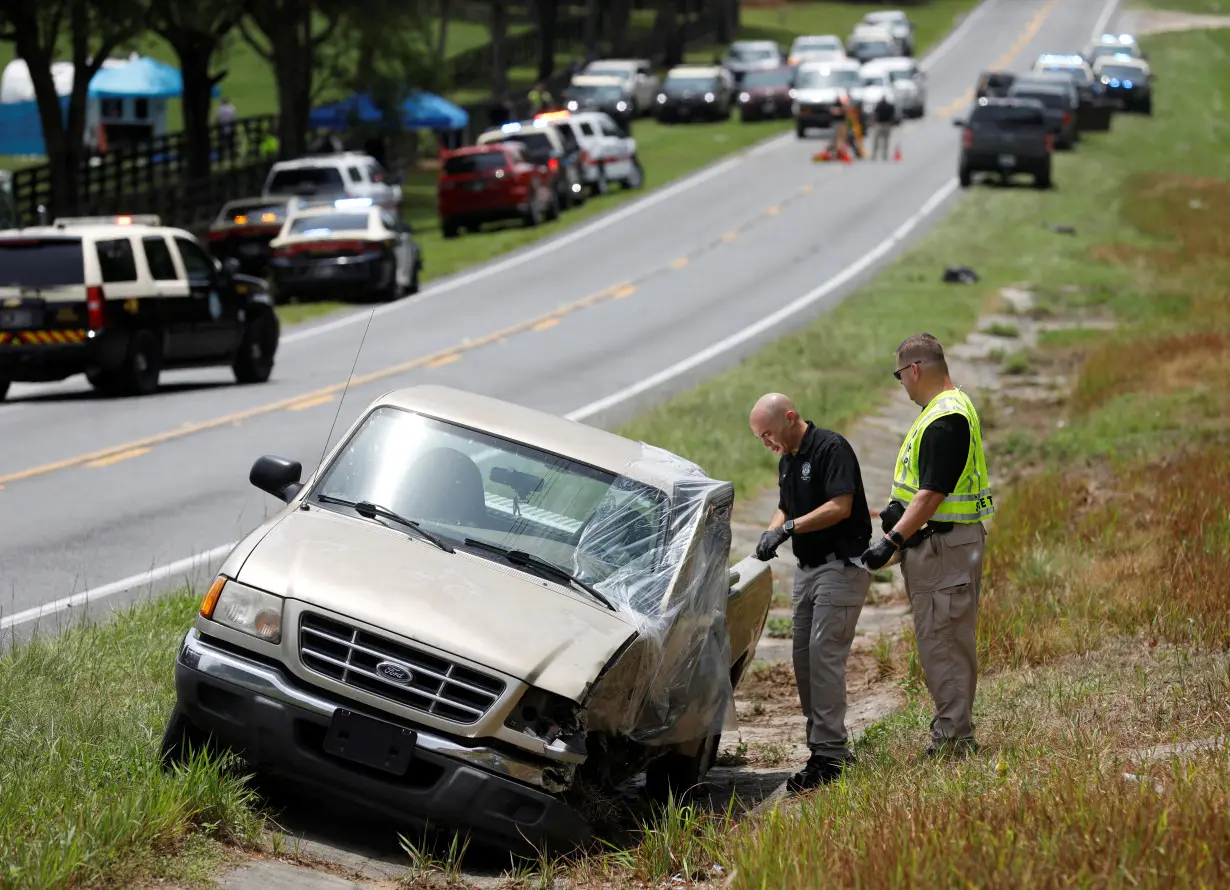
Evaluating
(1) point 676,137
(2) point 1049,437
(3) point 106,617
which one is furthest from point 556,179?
(3) point 106,617

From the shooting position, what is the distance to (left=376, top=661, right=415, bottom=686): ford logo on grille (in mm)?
6906

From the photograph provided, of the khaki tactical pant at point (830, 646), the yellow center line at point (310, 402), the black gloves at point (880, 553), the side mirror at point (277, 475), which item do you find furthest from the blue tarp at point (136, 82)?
the black gloves at point (880, 553)

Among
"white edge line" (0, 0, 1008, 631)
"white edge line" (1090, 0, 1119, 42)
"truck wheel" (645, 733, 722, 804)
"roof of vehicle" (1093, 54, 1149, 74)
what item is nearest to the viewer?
"truck wheel" (645, 733, 722, 804)

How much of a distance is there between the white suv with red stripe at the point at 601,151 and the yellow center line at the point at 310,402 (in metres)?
26.2

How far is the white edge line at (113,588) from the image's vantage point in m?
10.5

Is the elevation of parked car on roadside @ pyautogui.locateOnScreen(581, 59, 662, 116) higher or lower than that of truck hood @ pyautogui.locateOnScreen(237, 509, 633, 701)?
lower

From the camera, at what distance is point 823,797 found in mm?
6918

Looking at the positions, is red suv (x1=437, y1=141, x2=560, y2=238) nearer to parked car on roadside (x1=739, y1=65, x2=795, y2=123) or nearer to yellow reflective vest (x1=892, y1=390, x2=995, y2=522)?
parked car on roadside (x1=739, y1=65, x2=795, y2=123)

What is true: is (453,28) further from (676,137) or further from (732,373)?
(732,373)

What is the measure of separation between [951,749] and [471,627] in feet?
7.12

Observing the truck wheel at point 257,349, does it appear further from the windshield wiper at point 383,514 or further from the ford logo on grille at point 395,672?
the ford logo on grille at point 395,672

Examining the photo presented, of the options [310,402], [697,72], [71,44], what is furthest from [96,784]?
[697,72]

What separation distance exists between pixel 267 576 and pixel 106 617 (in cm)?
369

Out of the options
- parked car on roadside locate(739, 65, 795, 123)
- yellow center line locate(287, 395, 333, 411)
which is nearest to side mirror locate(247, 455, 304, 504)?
yellow center line locate(287, 395, 333, 411)
